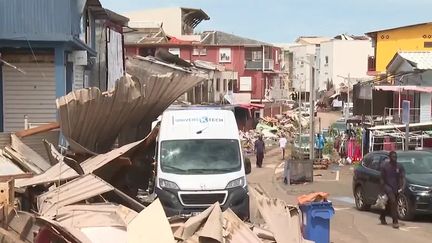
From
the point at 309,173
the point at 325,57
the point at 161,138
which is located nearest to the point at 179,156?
the point at 161,138

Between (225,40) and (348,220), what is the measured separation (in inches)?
2420

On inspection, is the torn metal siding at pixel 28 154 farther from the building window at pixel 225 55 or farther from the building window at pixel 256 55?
the building window at pixel 256 55

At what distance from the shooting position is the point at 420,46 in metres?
54.3

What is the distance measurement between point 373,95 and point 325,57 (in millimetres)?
58486

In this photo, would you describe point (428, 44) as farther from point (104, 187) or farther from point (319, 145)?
point (104, 187)

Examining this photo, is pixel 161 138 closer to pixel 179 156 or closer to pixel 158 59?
pixel 179 156

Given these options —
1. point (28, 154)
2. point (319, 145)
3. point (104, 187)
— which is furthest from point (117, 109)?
point (319, 145)

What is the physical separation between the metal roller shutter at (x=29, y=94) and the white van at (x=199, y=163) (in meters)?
7.04

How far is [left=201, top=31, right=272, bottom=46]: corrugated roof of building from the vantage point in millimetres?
76500

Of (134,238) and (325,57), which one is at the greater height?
(325,57)

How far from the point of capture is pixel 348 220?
17406 millimetres

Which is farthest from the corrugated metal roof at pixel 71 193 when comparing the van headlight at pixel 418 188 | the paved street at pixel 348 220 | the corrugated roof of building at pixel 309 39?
the corrugated roof of building at pixel 309 39

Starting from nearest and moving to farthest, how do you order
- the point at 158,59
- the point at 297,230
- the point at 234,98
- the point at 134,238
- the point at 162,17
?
the point at 134,238 → the point at 297,230 → the point at 158,59 → the point at 234,98 → the point at 162,17

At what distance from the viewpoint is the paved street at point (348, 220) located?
1463cm
